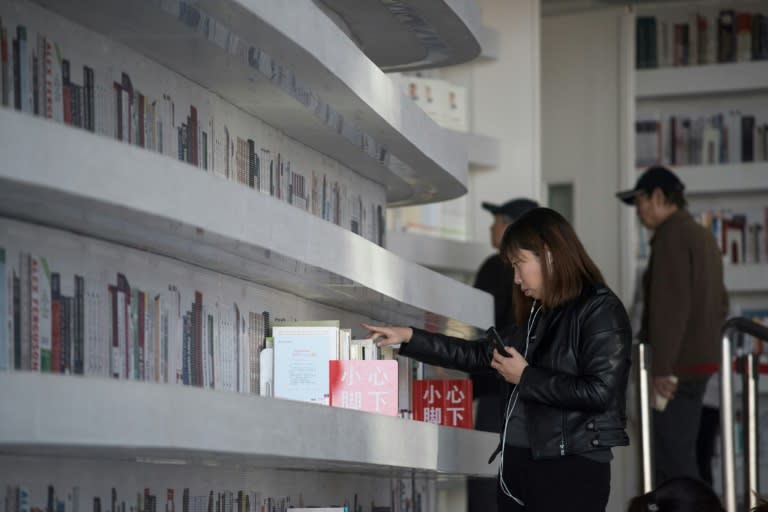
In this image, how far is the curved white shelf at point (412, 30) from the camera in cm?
351

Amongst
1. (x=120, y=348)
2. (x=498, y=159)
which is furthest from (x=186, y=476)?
(x=498, y=159)

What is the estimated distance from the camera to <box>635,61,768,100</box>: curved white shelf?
22.6 feet

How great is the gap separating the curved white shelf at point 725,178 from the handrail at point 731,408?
247cm

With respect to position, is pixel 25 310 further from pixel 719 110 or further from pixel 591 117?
pixel 719 110

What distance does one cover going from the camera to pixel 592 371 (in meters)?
2.84

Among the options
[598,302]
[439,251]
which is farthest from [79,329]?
[439,251]

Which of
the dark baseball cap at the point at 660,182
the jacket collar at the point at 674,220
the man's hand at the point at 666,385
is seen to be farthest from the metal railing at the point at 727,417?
the dark baseball cap at the point at 660,182

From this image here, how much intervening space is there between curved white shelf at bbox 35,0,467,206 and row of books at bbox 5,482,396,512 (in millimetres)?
865

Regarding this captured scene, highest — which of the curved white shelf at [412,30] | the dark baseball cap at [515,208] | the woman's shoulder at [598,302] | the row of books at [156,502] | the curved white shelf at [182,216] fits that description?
the curved white shelf at [412,30]

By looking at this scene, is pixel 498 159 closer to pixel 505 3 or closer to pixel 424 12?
pixel 505 3

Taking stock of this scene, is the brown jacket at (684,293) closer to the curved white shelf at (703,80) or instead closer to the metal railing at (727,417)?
the metal railing at (727,417)

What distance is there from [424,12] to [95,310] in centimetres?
161

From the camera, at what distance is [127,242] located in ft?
7.89

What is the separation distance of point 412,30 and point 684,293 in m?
1.85
